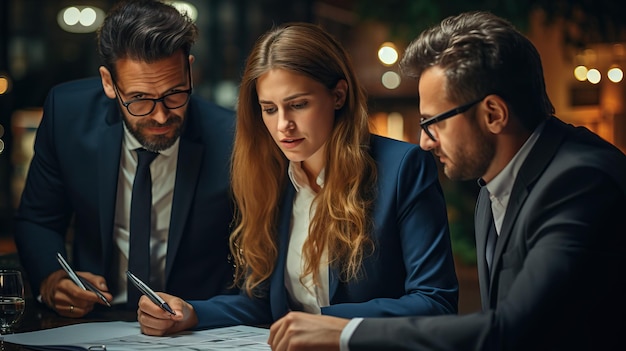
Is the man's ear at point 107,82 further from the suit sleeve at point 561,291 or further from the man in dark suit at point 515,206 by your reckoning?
the suit sleeve at point 561,291

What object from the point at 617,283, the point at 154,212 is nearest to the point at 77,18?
the point at 154,212

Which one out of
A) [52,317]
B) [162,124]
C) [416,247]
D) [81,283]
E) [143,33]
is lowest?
[52,317]

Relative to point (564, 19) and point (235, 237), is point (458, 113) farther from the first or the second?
point (564, 19)

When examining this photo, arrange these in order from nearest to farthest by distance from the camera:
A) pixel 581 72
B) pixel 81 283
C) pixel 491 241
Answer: pixel 491 241
pixel 81 283
pixel 581 72

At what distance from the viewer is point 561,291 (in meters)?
1.67

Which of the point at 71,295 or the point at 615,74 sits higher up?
the point at 615,74

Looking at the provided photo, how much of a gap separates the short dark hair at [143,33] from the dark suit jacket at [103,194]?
9.8 inches

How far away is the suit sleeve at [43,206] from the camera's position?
291 cm

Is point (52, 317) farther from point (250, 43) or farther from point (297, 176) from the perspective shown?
point (250, 43)

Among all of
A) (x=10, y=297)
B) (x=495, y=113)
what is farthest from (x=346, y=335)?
(x=10, y=297)

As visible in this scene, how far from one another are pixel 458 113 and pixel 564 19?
537 centimetres

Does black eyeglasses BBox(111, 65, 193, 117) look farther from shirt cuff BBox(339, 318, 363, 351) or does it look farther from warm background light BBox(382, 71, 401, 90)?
warm background light BBox(382, 71, 401, 90)

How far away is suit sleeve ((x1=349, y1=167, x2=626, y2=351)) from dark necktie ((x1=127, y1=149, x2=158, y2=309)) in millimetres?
1267

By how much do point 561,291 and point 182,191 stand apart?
4.88 feet
